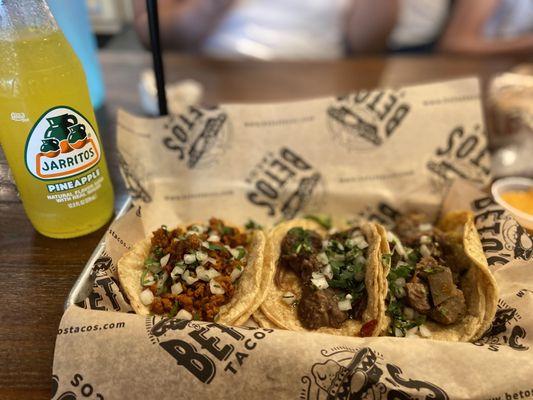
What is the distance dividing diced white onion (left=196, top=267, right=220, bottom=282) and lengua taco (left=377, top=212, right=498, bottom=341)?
23.0 inches

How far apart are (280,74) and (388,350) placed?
7.81 feet

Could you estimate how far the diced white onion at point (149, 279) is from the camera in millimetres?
1503

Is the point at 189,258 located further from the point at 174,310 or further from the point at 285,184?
the point at 285,184

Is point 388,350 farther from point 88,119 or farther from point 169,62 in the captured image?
point 169,62

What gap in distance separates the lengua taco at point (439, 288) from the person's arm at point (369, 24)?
7.81 feet

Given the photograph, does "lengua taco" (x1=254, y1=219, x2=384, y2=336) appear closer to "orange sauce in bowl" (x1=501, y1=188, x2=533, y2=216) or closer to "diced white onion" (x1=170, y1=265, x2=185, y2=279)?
"diced white onion" (x1=170, y1=265, x2=185, y2=279)

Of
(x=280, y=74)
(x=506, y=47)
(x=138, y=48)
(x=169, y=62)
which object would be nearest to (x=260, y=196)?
(x=280, y=74)

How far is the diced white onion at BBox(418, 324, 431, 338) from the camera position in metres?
1.45

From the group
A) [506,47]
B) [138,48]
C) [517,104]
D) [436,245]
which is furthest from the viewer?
[138,48]

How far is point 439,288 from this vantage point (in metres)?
1.51

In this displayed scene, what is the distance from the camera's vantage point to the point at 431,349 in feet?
4.04

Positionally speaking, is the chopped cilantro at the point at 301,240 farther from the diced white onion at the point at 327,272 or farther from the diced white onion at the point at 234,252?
the diced white onion at the point at 234,252

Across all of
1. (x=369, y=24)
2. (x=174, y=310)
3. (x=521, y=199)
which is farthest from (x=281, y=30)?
(x=174, y=310)

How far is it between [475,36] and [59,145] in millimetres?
3464
